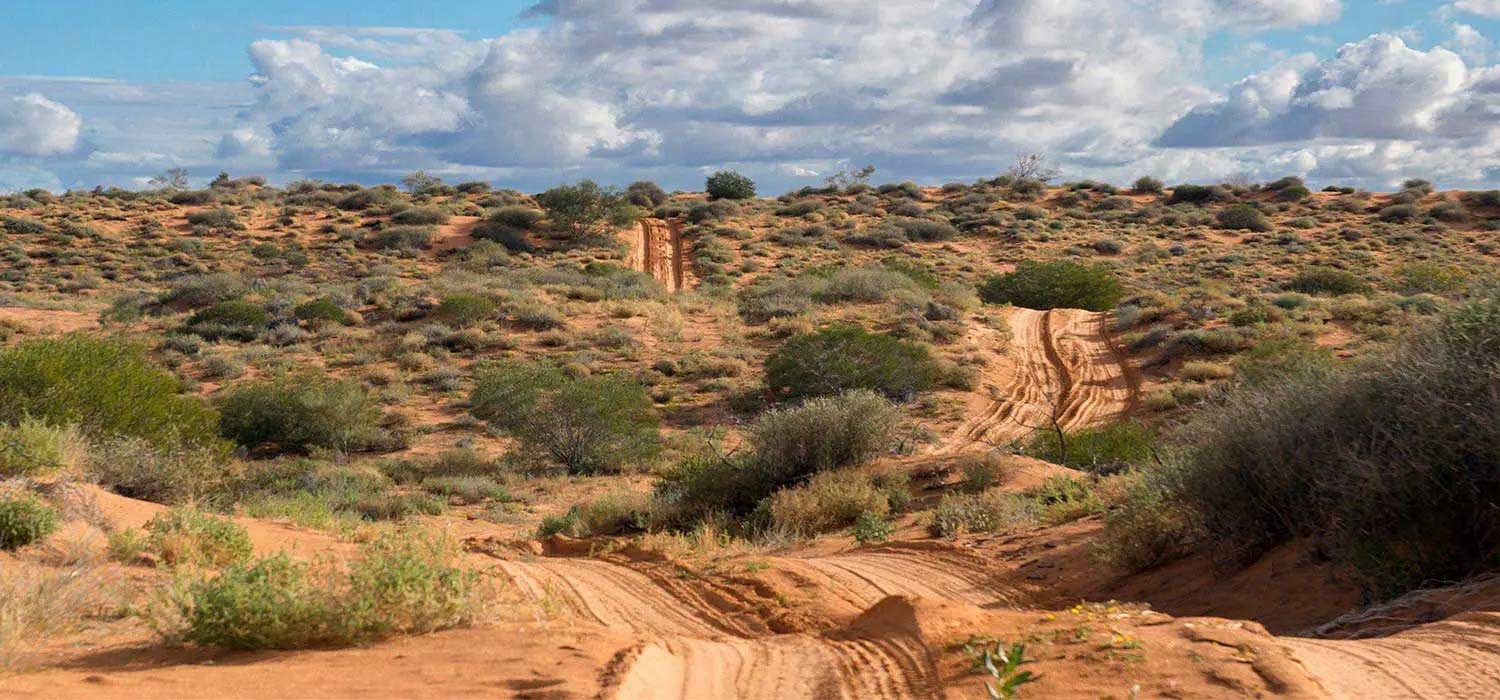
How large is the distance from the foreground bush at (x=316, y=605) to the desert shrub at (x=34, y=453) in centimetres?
418

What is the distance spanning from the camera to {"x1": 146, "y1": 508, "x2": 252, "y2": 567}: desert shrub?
6977 mm

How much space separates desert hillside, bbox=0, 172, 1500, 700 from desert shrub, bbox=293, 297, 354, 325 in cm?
14

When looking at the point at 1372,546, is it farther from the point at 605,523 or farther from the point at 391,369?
the point at 391,369

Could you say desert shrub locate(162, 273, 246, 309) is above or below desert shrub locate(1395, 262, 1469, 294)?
above

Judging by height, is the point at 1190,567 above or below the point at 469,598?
below

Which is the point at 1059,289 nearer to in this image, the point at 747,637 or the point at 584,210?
the point at 584,210

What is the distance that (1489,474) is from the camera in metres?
5.98

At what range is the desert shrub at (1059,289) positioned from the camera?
33.6 m

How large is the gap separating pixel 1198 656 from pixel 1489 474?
106 inches

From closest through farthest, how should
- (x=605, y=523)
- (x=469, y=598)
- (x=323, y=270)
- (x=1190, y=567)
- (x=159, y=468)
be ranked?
(x=469, y=598) → (x=1190, y=567) → (x=159, y=468) → (x=605, y=523) → (x=323, y=270)

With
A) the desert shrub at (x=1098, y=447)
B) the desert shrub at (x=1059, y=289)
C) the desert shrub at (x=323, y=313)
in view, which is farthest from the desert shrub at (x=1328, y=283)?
the desert shrub at (x=323, y=313)

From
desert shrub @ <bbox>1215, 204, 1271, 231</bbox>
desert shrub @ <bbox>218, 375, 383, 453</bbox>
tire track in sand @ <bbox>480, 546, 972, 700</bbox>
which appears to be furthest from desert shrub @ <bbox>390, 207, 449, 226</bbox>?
tire track in sand @ <bbox>480, 546, 972, 700</bbox>

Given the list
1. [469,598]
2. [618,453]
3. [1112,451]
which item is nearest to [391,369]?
[618,453]

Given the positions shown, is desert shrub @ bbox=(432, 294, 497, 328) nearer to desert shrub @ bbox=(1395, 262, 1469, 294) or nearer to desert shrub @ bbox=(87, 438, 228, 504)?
desert shrub @ bbox=(87, 438, 228, 504)
